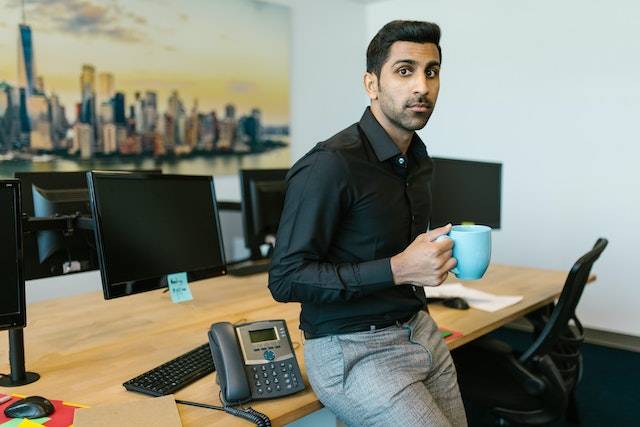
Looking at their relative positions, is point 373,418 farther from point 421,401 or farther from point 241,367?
point 241,367

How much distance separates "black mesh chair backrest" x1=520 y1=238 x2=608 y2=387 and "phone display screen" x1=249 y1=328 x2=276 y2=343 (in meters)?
1.04

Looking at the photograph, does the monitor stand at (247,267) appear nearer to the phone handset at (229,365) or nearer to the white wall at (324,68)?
the phone handset at (229,365)

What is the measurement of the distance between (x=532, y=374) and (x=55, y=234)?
5.39 feet

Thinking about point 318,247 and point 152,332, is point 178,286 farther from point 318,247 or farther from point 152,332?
point 318,247

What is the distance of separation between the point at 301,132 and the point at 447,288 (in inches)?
112

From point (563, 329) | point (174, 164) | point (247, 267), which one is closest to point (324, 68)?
point (174, 164)

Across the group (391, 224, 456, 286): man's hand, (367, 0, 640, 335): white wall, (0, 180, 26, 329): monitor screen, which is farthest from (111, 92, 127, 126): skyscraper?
(391, 224, 456, 286): man's hand

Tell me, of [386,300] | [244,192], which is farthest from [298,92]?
[386,300]

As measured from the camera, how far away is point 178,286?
1.79 metres

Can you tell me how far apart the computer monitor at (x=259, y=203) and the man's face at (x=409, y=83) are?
4.12 ft

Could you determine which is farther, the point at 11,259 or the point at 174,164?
the point at 174,164

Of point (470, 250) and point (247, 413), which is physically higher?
point (470, 250)

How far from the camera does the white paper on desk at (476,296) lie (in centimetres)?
231

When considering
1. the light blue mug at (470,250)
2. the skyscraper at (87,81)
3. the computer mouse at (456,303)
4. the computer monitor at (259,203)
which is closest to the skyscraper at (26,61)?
the skyscraper at (87,81)
